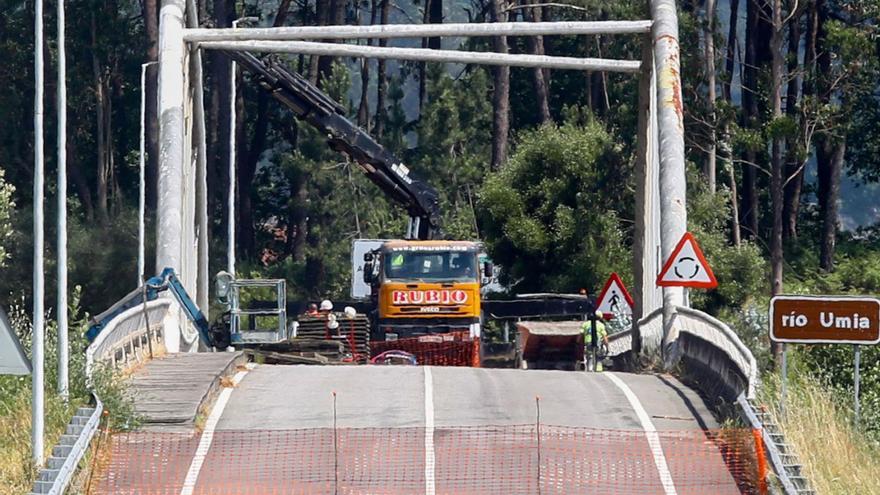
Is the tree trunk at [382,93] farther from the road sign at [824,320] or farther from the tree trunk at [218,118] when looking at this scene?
the road sign at [824,320]

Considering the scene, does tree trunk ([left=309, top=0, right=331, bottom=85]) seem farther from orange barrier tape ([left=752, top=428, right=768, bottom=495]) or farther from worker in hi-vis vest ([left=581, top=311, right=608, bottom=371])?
orange barrier tape ([left=752, top=428, right=768, bottom=495])

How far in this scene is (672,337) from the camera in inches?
1124

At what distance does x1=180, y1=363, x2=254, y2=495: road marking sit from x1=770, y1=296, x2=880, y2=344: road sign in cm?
650

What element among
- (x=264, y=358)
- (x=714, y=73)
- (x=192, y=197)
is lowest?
(x=264, y=358)

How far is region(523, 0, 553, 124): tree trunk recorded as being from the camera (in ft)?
213

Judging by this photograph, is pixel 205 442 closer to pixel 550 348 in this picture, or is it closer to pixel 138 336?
pixel 138 336

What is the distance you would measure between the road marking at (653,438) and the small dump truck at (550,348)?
1025 cm

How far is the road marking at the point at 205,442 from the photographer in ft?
58.2

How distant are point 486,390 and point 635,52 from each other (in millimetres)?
39824

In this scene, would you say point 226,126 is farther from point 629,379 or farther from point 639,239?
point 629,379

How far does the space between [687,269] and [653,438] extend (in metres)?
5.98

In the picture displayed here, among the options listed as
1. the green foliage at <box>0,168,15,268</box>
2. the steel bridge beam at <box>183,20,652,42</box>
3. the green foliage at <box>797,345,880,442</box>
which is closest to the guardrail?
the steel bridge beam at <box>183,20,652,42</box>

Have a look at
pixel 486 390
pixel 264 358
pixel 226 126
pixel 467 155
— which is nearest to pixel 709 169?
pixel 467 155

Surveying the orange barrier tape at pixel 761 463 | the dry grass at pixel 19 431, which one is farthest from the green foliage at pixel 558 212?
the orange barrier tape at pixel 761 463
